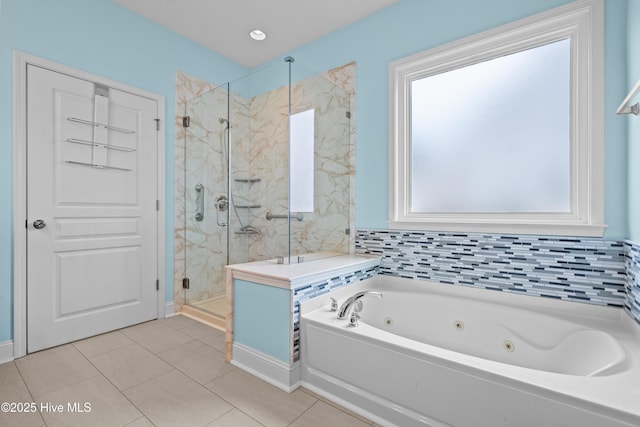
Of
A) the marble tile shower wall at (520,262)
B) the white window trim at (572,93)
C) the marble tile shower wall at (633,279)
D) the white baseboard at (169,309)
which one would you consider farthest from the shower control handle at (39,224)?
the marble tile shower wall at (633,279)

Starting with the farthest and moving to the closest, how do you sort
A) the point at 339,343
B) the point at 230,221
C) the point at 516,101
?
the point at 230,221
the point at 516,101
the point at 339,343

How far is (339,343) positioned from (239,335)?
0.74 metres

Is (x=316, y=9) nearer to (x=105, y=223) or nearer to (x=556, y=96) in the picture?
(x=556, y=96)

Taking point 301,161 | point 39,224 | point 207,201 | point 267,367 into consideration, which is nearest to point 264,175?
point 301,161

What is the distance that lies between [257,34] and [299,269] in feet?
7.67

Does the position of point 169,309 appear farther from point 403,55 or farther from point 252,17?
point 403,55

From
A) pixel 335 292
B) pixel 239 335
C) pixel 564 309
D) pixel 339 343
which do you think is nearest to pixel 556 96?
pixel 564 309

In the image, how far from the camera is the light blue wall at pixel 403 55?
1660 millimetres

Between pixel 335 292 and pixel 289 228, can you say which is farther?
pixel 289 228

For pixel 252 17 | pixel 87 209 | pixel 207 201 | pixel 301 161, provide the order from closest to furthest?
pixel 301 161
pixel 87 209
pixel 252 17
pixel 207 201

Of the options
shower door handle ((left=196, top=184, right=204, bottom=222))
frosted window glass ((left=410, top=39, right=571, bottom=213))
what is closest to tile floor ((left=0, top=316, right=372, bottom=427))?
shower door handle ((left=196, top=184, right=204, bottom=222))

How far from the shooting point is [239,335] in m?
1.99

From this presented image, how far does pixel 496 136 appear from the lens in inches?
Answer: 82.1

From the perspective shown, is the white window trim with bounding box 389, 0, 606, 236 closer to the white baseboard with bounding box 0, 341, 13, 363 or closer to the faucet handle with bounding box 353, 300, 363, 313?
the faucet handle with bounding box 353, 300, 363, 313
